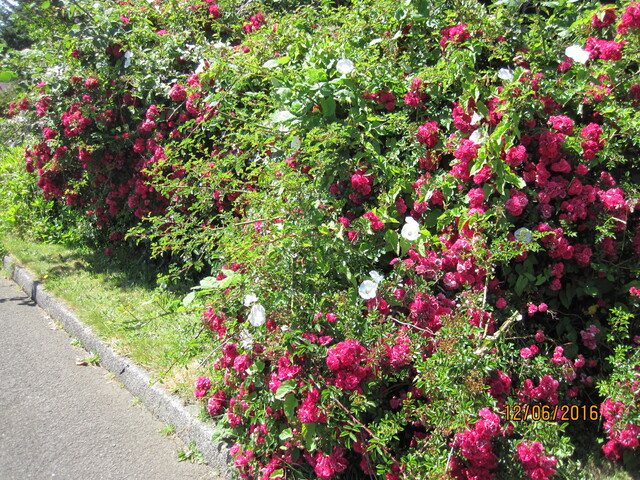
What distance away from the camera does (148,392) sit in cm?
349

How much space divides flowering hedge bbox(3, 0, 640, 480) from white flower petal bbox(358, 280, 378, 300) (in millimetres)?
Answer: 11

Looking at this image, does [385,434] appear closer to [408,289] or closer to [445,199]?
[408,289]

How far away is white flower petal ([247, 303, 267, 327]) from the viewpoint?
249cm

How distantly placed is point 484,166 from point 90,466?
8.87 ft

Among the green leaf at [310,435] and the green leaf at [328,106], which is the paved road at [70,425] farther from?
the green leaf at [328,106]

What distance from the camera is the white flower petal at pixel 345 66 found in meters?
2.96

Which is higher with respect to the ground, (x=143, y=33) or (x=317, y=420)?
(x=143, y=33)

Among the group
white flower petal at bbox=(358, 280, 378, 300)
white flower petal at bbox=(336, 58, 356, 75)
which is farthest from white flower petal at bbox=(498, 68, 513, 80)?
white flower petal at bbox=(358, 280, 378, 300)

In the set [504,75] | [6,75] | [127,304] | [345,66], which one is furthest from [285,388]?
[6,75]

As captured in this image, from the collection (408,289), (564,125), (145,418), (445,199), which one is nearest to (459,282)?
(408,289)

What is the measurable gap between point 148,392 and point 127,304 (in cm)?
140

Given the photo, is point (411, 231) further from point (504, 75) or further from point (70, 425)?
point (70, 425)

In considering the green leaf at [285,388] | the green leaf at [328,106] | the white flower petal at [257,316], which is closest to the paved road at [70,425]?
the green leaf at [285,388]

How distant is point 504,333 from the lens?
2488 millimetres
